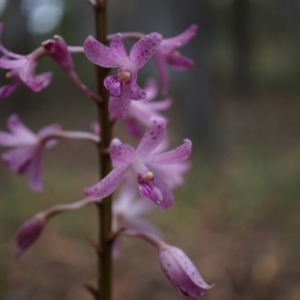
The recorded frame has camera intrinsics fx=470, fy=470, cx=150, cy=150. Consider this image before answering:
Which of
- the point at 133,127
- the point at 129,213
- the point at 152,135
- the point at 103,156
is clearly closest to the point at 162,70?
the point at 133,127

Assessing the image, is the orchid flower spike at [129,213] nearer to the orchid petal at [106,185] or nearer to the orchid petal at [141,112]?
the orchid petal at [141,112]

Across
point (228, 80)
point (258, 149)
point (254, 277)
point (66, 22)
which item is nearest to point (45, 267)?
point (254, 277)

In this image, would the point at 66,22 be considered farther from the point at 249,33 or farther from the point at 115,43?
the point at 115,43

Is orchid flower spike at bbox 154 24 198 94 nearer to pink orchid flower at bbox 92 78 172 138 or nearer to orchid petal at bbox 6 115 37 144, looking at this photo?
pink orchid flower at bbox 92 78 172 138

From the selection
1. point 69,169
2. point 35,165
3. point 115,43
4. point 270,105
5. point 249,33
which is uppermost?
point 115,43

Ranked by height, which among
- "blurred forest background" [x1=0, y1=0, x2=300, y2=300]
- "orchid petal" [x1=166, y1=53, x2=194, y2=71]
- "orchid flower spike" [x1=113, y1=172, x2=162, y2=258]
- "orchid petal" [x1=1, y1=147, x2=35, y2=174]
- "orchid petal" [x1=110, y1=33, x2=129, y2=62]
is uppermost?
"orchid petal" [x1=110, y1=33, x2=129, y2=62]

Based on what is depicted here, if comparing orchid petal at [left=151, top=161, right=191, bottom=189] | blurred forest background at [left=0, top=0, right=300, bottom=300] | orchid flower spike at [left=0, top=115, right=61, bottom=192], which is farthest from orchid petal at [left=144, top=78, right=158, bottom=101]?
blurred forest background at [left=0, top=0, right=300, bottom=300]
